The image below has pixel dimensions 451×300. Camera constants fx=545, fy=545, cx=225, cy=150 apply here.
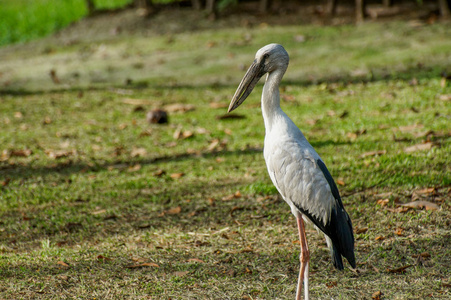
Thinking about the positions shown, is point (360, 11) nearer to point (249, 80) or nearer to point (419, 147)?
point (419, 147)

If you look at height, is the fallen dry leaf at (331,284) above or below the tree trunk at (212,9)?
below

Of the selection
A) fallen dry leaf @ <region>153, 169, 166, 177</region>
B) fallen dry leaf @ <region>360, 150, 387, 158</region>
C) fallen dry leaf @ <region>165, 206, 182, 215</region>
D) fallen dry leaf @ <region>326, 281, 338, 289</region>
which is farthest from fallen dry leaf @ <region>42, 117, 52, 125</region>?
fallen dry leaf @ <region>326, 281, 338, 289</region>

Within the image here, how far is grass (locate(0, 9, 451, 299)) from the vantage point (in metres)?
3.90

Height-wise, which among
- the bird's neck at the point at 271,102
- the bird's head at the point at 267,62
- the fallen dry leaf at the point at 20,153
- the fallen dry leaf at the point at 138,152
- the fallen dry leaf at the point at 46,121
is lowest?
the fallen dry leaf at the point at 46,121

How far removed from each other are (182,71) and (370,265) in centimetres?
715

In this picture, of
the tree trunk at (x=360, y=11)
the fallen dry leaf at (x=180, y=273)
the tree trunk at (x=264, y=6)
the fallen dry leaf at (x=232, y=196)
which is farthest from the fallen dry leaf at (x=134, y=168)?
the tree trunk at (x=264, y=6)

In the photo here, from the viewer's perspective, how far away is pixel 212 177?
5.69 meters

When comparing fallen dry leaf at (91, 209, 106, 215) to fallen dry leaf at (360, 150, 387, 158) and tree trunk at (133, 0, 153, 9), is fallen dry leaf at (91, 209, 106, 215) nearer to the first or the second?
fallen dry leaf at (360, 150, 387, 158)

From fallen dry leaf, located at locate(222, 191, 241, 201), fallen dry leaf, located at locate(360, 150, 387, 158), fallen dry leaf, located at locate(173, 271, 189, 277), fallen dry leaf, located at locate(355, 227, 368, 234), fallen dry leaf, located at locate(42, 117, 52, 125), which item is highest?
fallen dry leaf, located at locate(360, 150, 387, 158)

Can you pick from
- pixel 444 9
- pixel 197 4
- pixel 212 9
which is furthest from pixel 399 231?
pixel 197 4

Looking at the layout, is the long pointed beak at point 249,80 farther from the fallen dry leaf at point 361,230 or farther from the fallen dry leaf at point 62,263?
the fallen dry leaf at point 62,263

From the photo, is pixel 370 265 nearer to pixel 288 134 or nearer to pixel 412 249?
pixel 412 249

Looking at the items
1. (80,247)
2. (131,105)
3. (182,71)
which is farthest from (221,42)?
(80,247)

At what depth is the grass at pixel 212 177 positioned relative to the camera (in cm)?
390
